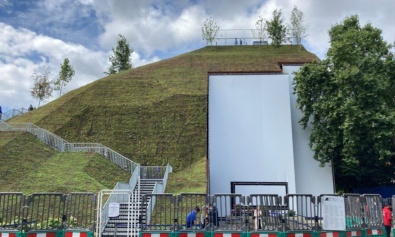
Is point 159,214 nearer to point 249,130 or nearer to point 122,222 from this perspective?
point 122,222

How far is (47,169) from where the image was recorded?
20891 mm

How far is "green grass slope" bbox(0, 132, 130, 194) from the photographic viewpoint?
1795cm

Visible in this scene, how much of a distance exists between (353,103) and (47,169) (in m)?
20.3

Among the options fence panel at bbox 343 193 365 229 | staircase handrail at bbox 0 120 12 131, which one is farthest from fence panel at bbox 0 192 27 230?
staircase handrail at bbox 0 120 12 131

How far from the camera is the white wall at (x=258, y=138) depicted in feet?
79.8

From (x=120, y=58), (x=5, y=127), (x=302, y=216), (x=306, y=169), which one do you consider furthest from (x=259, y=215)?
(x=120, y=58)

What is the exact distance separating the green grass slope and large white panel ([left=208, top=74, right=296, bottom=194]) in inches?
285

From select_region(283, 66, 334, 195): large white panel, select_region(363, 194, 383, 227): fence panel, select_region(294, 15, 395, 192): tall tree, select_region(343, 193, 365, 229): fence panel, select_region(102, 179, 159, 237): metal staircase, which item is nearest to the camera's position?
select_region(343, 193, 365, 229): fence panel

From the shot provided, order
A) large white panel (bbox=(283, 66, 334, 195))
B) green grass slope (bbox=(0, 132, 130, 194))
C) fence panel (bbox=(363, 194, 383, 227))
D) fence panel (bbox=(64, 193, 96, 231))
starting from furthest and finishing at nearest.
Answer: large white panel (bbox=(283, 66, 334, 195)), green grass slope (bbox=(0, 132, 130, 194)), fence panel (bbox=(363, 194, 383, 227)), fence panel (bbox=(64, 193, 96, 231))

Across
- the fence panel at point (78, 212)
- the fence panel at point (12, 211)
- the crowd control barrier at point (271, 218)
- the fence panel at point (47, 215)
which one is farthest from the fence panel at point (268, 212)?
the fence panel at point (12, 211)

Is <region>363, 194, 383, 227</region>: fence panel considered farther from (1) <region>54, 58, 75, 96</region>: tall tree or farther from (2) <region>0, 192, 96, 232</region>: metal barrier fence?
(1) <region>54, 58, 75, 96</region>: tall tree

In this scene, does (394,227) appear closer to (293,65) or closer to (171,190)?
(171,190)

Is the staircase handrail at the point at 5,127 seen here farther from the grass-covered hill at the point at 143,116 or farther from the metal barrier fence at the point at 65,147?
the grass-covered hill at the point at 143,116

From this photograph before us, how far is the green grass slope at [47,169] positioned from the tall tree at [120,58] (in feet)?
102
